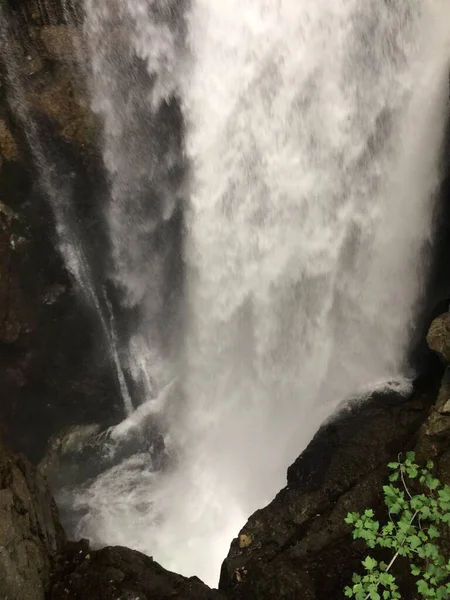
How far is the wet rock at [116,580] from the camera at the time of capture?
5.04 meters

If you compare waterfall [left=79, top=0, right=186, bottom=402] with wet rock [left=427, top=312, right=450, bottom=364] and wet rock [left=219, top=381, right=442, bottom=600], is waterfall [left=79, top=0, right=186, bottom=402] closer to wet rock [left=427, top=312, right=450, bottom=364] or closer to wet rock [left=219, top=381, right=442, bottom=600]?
wet rock [left=219, top=381, right=442, bottom=600]

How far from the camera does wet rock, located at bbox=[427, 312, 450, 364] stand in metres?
6.35

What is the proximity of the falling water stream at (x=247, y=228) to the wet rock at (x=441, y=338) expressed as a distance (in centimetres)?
182

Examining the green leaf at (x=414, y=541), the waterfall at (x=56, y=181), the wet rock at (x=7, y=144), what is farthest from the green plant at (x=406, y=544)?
the wet rock at (x=7, y=144)

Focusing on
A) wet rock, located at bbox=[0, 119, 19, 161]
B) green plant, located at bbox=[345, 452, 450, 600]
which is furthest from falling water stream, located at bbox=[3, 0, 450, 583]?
green plant, located at bbox=[345, 452, 450, 600]

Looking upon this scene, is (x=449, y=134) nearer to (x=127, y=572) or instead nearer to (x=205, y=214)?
(x=205, y=214)

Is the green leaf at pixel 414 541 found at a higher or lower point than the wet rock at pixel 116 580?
lower

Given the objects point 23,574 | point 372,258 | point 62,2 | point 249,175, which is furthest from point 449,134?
point 23,574

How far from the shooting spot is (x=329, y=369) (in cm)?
914

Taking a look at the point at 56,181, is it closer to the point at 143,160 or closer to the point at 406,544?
the point at 143,160

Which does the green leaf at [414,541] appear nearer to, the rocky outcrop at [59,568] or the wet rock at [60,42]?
the rocky outcrop at [59,568]

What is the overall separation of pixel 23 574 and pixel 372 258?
22.9 ft

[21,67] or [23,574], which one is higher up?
[21,67]

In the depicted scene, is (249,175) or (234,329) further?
(234,329)
